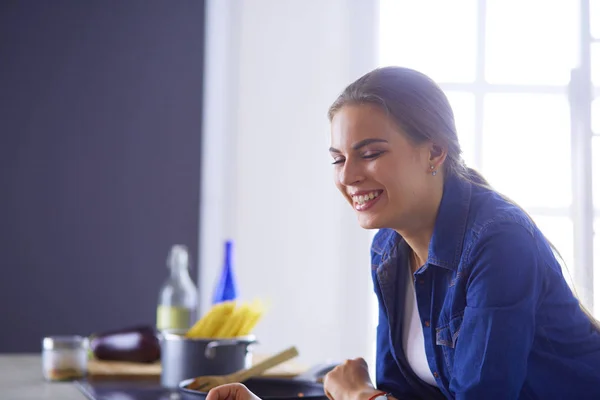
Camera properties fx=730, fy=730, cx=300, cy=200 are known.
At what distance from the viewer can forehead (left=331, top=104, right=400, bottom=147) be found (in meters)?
1.20

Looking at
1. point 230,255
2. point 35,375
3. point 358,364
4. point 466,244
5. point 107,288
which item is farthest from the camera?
point 107,288

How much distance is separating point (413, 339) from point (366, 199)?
297 millimetres

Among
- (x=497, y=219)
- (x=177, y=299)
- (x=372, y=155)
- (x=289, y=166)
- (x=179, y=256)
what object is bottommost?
(x=177, y=299)

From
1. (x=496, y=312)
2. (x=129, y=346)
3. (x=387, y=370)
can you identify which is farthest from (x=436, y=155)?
(x=129, y=346)

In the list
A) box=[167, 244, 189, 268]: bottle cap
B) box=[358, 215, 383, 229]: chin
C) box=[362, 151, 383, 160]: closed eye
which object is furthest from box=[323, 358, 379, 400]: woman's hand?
box=[167, 244, 189, 268]: bottle cap

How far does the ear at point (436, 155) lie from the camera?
4.05 ft

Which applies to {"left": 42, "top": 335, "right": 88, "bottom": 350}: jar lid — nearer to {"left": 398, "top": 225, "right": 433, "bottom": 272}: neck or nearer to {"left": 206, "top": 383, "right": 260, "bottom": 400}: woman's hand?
{"left": 206, "top": 383, "right": 260, "bottom": 400}: woman's hand

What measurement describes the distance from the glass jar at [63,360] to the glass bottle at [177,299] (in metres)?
0.36

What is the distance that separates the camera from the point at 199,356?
4.60 feet

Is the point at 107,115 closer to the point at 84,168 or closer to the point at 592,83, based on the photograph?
the point at 84,168

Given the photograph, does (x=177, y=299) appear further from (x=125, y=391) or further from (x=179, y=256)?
(x=125, y=391)

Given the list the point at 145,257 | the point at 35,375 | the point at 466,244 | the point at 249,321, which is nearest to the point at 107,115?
the point at 145,257

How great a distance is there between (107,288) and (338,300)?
92 cm

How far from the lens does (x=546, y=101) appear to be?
3082 mm
